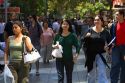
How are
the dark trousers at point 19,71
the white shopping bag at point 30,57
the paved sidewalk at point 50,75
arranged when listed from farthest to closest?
the paved sidewalk at point 50,75 < the white shopping bag at point 30,57 < the dark trousers at point 19,71

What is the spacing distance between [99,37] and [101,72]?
0.76m

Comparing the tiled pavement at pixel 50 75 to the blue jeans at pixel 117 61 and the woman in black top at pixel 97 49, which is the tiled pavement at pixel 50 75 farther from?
the woman in black top at pixel 97 49

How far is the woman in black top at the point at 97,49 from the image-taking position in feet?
34.3

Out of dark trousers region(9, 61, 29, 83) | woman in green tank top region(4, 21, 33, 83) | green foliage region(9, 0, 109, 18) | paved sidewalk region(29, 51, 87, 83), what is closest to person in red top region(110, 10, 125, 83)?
woman in green tank top region(4, 21, 33, 83)

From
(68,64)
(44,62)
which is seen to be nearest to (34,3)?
(44,62)

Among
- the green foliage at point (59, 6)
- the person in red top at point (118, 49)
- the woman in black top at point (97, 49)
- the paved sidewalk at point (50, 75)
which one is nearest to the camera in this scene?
the woman in black top at point (97, 49)

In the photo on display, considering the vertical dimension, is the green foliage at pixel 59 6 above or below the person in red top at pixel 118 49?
below

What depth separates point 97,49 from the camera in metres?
10.5

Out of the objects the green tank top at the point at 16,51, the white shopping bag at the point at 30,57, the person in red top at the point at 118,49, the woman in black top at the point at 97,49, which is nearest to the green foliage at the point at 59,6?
the person in red top at the point at 118,49

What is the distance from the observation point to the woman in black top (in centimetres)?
1045

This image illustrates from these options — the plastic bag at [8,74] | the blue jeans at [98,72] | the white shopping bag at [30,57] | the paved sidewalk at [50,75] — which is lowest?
the paved sidewalk at [50,75]

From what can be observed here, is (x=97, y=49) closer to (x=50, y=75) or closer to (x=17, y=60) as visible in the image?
(x=17, y=60)

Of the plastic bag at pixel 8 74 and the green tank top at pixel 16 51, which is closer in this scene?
the plastic bag at pixel 8 74

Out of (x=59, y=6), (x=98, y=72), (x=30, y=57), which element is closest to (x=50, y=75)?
(x=98, y=72)
